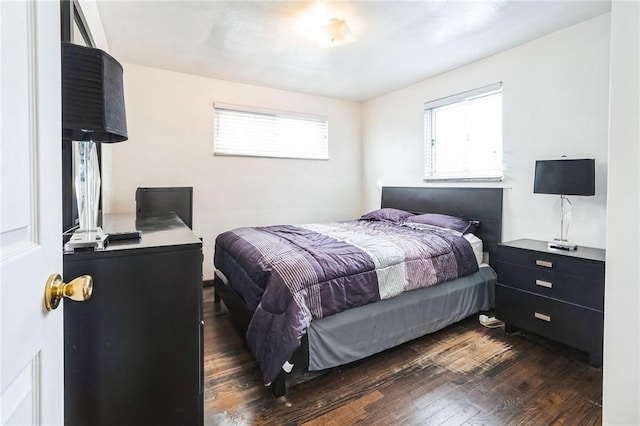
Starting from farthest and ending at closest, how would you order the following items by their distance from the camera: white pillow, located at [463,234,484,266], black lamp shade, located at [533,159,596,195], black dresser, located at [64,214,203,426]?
white pillow, located at [463,234,484,266] → black lamp shade, located at [533,159,596,195] → black dresser, located at [64,214,203,426]

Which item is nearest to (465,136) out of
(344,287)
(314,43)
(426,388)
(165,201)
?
(314,43)

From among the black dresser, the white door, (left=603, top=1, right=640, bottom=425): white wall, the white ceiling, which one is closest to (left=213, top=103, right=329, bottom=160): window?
the white ceiling

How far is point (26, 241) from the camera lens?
0.55 meters

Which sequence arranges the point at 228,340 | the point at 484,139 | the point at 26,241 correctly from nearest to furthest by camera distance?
the point at 26,241 < the point at 228,340 < the point at 484,139

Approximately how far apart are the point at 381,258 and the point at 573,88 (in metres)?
2.12

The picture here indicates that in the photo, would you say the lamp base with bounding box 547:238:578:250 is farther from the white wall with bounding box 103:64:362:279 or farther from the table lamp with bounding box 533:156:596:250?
the white wall with bounding box 103:64:362:279

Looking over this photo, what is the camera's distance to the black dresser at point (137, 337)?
1.01 m

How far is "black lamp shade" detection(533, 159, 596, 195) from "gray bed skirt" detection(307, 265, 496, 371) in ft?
3.12

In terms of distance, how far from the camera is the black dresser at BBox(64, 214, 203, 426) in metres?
1.01

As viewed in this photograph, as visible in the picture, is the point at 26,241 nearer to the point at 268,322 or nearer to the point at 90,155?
the point at 90,155

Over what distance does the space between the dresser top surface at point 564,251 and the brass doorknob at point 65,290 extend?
2705 mm

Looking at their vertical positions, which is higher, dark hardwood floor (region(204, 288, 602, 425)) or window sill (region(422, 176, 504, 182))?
window sill (region(422, 176, 504, 182))

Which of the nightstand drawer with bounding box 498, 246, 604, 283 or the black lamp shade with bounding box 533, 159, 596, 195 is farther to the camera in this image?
the black lamp shade with bounding box 533, 159, 596, 195

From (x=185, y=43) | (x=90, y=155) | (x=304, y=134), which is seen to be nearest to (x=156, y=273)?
(x=90, y=155)
